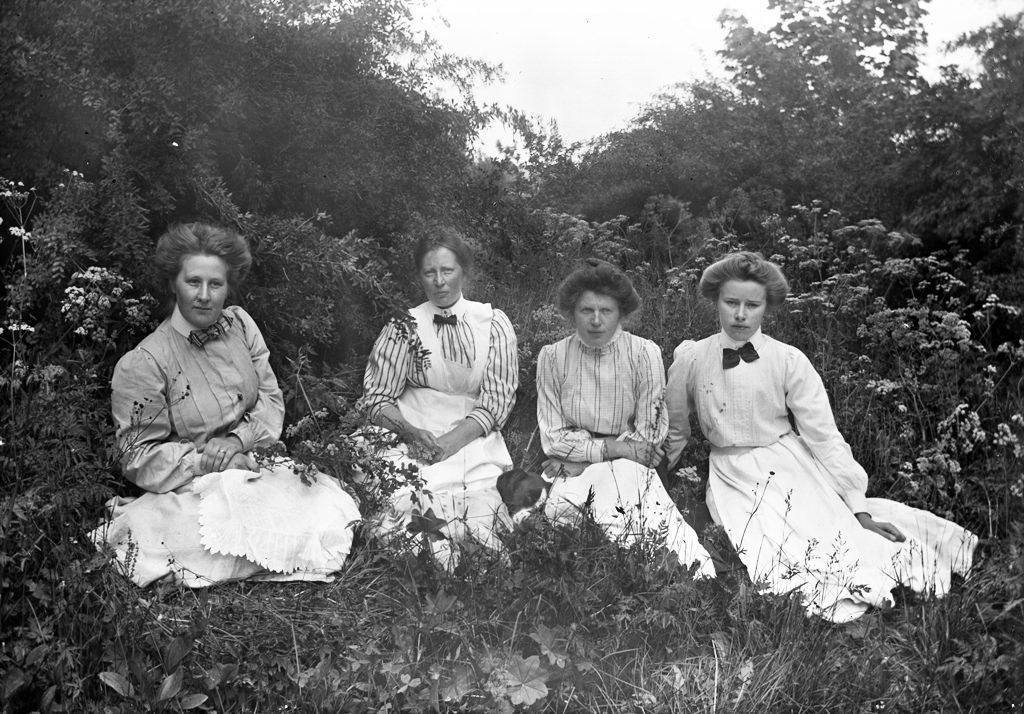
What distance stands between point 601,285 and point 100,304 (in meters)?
2.14

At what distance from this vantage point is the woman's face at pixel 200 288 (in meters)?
4.04

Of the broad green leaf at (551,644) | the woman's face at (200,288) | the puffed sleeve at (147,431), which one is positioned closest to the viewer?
the broad green leaf at (551,644)

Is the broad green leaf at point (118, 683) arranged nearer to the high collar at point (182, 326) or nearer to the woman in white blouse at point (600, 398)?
the high collar at point (182, 326)

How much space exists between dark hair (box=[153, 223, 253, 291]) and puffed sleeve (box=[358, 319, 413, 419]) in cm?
83

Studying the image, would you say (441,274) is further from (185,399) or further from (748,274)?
(748,274)

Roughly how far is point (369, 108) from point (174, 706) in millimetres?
3330

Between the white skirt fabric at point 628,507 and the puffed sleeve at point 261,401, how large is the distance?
126 cm

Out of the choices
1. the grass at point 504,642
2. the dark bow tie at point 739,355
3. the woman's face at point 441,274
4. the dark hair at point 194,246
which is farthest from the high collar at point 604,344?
the dark hair at point 194,246

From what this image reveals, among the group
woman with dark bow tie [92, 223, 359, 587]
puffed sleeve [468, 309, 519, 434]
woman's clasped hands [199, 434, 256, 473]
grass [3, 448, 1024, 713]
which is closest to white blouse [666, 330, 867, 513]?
grass [3, 448, 1024, 713]

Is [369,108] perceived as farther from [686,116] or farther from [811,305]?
[811,305]

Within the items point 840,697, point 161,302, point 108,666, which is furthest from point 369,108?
point 840,697

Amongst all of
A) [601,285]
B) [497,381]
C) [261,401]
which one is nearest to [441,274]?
[497,381]

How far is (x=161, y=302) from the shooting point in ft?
14.5

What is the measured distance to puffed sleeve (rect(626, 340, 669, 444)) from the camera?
14.8 ft
